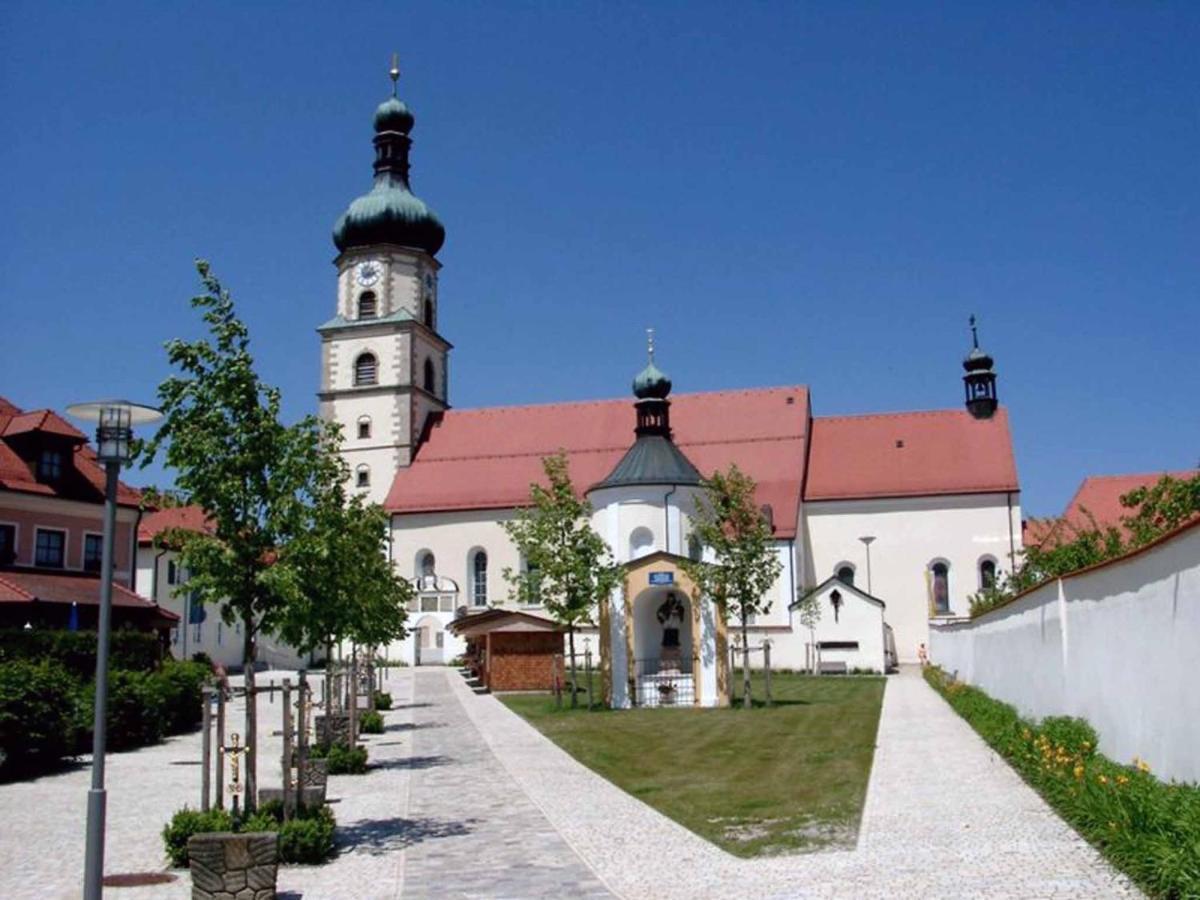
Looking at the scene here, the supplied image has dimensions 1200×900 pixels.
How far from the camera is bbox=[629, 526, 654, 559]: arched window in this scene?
47.1m

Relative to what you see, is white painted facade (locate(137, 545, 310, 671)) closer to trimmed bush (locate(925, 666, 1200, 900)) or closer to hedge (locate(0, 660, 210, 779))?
hedge (locate(0, 660, 210, 779))

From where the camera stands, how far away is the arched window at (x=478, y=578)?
61969 millimetres

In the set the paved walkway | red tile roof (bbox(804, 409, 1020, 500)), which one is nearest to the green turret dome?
red tile roof (bbox(804, 409, 1020, 500))

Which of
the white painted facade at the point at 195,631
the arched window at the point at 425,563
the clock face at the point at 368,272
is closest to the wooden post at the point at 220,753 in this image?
the white painted facade at the point at 195,631

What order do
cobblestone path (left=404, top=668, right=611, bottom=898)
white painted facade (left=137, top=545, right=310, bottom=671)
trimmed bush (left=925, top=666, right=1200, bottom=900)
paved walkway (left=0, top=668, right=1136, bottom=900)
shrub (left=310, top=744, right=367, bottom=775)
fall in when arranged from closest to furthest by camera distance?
Result: trimmed bush (left=925, top=666, right=1200, bottom=900)
paved walkway (left=0, top=668, right=1136, bottom=900)
cobblestone path (left=404, top=668, right=611, bottom=898)
shrub (left=310, top=744, right=367, bottom=775)
white painted facade (left=137, top=545, right=310, bottom=671)

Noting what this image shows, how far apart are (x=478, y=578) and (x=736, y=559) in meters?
31.0

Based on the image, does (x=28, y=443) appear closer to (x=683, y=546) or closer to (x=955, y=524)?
(x=683, y=546)

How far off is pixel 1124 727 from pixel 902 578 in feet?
144

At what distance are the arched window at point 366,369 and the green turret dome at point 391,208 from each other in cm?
608

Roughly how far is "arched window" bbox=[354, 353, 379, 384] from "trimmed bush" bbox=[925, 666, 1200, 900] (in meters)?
50.7

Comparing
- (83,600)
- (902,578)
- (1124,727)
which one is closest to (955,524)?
(902,578)

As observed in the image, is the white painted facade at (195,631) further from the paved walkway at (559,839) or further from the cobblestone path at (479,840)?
the cobblestone path at (479,840)

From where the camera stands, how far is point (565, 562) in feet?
110

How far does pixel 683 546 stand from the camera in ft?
155
